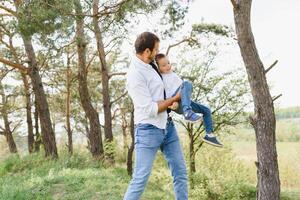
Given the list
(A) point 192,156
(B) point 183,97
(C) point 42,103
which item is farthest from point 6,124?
(B) point 183,97

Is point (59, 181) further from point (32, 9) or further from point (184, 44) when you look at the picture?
point (184, 44)

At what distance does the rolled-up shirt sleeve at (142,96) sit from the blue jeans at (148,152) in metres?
0.16

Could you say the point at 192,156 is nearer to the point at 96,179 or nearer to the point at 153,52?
the point at 96,179

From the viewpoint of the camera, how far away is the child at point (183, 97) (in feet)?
15.0

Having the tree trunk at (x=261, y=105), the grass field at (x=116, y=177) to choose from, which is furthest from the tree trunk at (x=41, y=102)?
the tree trunk at (x=261, y=105)

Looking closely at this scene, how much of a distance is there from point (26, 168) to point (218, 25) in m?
10.1

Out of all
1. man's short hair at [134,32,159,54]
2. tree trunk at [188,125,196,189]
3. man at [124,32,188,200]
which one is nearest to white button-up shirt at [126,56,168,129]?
man at [124,32,188,200]

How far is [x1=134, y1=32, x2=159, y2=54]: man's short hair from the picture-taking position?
4559 mm

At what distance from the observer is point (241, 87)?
2327 centimetres

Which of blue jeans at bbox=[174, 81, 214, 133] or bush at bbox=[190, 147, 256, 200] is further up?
blue jeans at bbox=[174, 81, 214, 133]

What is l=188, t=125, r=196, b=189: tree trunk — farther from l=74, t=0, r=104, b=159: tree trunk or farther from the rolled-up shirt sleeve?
the rolled-up shirt sleeve

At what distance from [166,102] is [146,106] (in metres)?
0.21

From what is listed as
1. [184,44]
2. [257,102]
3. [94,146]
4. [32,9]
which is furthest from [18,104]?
[257,102]

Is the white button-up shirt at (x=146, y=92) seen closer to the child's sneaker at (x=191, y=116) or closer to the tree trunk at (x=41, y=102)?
the child's sneaker at (x=191, y=116)
